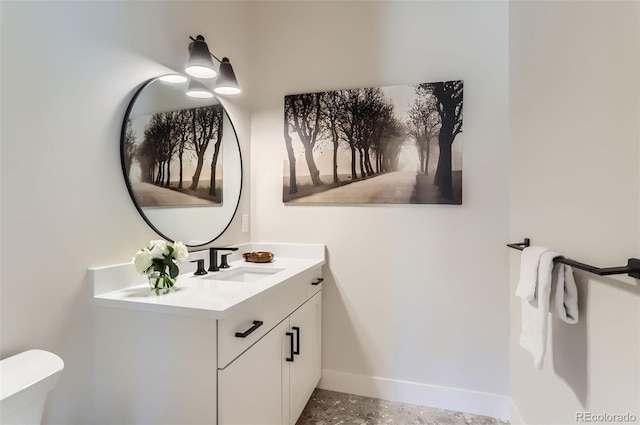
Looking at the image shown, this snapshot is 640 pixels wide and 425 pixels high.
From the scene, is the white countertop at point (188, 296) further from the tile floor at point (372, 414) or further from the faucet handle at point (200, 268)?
the tile floor at point (372, 414)

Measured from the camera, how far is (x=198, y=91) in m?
1.69

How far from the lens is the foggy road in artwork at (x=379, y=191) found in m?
1.92

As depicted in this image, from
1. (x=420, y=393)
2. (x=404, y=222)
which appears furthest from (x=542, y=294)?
(x=420, y=393)

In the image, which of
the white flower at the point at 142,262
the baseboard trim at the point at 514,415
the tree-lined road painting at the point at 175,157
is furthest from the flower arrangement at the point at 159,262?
the baseboard trim at the point at 514,415

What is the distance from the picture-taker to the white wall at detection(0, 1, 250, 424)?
0.94 meters

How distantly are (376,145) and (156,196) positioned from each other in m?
1.29

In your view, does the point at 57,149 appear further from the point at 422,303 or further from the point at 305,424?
the point at 422,303

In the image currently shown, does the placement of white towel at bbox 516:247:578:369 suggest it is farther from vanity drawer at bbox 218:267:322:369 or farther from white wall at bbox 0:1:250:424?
white wall at bbox 0:1:250:424

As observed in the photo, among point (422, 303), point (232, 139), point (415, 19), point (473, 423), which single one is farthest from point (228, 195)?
point (473, 423)

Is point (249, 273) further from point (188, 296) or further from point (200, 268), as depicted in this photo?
point (188, 296)

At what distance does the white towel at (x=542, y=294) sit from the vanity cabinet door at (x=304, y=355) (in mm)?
1039

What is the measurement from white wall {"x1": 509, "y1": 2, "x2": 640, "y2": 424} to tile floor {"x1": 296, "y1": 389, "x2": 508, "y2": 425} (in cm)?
A: 41

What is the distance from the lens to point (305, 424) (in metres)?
1.71
